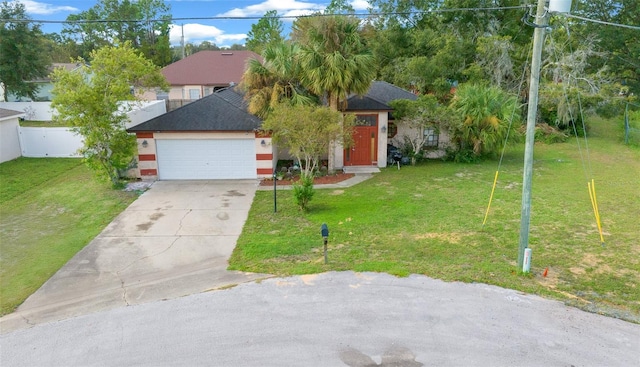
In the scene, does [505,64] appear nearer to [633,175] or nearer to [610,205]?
[633,175]

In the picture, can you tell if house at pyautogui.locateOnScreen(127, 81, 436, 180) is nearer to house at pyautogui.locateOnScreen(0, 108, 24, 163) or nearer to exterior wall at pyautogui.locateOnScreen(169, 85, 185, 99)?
house at pyautogui.locateOnScreen(0, 108, 24, 163)

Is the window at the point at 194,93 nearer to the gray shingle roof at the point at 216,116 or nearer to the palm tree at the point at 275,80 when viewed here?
the gray shingle roof at the point at 216,116

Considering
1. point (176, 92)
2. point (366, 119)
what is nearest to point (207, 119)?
point (366, 119)

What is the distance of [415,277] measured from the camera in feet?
26.9

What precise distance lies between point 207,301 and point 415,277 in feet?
12.2

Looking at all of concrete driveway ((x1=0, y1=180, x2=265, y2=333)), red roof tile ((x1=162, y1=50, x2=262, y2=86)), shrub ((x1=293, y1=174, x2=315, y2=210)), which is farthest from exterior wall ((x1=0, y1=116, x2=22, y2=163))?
red roof tile ((x1=162, y1=50, x2=262, y2=86))

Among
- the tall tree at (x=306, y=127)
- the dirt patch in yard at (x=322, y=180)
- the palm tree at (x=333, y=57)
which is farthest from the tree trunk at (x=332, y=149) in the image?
the tall tree at (x=306, y=127)

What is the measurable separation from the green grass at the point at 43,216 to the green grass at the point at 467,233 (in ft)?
12.4

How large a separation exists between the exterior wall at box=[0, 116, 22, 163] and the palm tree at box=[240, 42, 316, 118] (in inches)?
422

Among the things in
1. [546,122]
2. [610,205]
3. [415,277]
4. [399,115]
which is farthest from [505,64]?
[415,277]

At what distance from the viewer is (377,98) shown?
18984mm

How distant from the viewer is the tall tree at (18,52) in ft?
101

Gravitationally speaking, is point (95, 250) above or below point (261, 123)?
below

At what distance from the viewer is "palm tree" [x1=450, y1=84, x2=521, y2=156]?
691 inches
